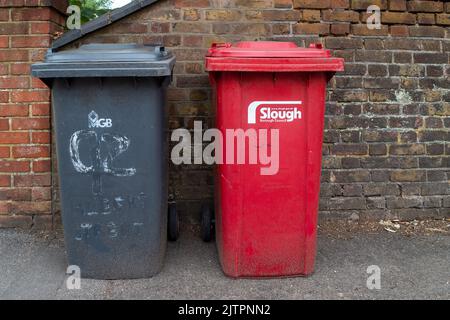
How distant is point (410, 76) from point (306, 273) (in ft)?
7.06

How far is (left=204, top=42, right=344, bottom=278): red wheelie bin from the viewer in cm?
330

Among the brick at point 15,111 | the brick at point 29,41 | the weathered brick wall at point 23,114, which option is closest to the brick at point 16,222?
the weathered brick wall at point 23,114

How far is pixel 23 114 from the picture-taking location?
14.0 feet

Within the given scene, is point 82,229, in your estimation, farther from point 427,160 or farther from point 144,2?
point 427,160

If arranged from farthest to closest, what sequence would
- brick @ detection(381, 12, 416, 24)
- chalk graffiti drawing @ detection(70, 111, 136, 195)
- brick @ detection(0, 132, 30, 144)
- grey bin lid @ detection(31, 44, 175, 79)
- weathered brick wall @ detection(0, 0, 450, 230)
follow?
brick @ detection(381, 12, 416, 24), weathered brick wall @ detection(0, 0, 450, 230), brick @ detection(0, 132, 30, 144), chalk graffiti drawing @ detection(70, 111, 136, 195), grey bin lid @ detection(31, 44, 175, 79)

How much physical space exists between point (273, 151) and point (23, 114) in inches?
86.5

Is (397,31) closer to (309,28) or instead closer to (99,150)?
Answer: (309,28)

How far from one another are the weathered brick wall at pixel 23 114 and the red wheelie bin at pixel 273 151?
1.63 metres

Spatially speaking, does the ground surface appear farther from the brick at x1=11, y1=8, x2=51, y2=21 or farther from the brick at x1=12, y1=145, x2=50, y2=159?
the brick at x1=11, y1=8, x2=51, y2=21

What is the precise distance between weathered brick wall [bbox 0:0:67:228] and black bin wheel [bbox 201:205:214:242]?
51.9 inches

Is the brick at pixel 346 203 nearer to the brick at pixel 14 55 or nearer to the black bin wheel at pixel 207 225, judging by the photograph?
the black bin wheel at pixel 207 225

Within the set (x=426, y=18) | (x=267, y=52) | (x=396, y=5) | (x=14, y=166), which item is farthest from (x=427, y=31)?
(x=14, y=166)

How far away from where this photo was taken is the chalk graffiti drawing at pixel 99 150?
333 centimetres

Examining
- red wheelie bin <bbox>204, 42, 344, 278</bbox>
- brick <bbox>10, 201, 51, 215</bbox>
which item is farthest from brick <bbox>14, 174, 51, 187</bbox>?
red wheelie bin <bbox>204, 42, 344, 278</bbox>
